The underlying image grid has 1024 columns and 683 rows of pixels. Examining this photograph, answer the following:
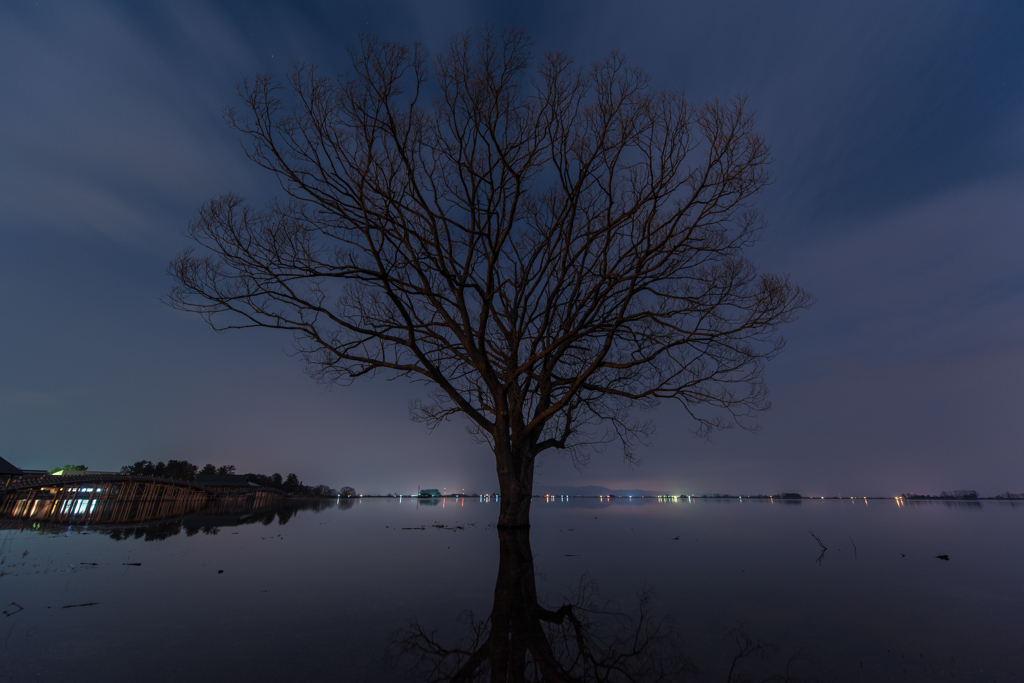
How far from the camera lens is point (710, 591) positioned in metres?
4.46

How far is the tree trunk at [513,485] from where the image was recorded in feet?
33.0

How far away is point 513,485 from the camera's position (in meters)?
10.2

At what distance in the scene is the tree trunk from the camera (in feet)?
33.0

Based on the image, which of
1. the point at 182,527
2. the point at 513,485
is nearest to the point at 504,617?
the point at 513,485

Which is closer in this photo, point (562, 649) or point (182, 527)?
point (562, 649)

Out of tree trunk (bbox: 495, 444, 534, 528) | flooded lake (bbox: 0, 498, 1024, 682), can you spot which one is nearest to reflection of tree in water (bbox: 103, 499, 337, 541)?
flooded lake (bbox: 0, 498, 1024, 682)

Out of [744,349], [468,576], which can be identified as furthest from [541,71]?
[468,576]

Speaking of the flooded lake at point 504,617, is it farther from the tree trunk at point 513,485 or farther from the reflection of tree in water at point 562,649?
the tree trunk at point 513,485

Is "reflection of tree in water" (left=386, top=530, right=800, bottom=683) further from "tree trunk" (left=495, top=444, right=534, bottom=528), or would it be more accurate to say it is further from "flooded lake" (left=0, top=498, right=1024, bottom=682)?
"tree trunk" (left=495, top=444, right=534, bottom=528)

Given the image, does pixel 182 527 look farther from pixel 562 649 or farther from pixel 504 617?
pixel 562 649

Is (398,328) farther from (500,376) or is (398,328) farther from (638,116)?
(638,116)

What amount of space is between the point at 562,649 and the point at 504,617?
85 cm

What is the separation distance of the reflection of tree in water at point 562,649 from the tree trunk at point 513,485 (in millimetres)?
6177

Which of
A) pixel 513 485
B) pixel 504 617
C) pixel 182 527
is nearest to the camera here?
pixel 504 617
